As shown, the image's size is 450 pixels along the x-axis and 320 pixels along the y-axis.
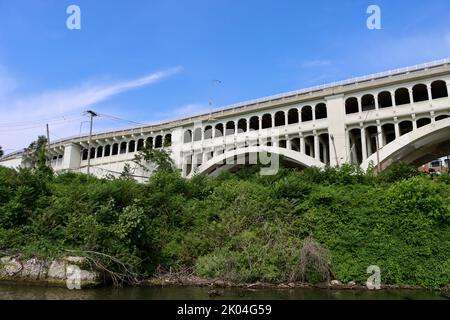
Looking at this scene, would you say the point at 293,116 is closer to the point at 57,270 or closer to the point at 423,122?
the point at 423,122

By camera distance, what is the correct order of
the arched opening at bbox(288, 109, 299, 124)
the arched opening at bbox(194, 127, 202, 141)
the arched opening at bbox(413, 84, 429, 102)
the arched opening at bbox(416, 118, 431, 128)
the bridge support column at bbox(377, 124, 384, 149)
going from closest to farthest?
1. the arched opening at bbox(416, 118, 431, 128)
2. the bridge support column at bbox(377, 124, 384, 149)
3. the arched opening at bbox(413, 84, 429, 102)
4. the arched opening at bbox(288, 109, 299, 124)
5. the arched opening at bbox(194, 127, 202, 141)

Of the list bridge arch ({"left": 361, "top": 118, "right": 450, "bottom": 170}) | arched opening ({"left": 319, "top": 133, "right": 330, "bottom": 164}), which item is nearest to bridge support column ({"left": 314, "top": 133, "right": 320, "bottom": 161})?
arched opening ({"left": 319, "top": 133, "right": 330, "bottom": 164})

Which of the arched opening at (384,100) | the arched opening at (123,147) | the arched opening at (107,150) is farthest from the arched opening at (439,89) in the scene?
the arched opening at (107,150)

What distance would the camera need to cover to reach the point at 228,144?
126 ft

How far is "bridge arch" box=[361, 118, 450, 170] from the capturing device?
27891 millimetres

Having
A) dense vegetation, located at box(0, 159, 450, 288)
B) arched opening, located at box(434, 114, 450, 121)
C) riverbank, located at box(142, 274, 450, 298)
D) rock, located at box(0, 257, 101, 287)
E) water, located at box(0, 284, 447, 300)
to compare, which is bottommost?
water, located at box(0, 284, 447, 300)

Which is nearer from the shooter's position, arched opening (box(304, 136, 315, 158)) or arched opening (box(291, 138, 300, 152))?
arched opening (box(304, 136, 315, 158))

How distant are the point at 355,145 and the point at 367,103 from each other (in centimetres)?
404

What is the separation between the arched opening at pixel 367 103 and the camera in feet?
106

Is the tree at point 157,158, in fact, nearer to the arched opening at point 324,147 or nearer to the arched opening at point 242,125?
the arched opening at point 242,125

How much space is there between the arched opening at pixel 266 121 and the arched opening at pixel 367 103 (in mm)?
9009

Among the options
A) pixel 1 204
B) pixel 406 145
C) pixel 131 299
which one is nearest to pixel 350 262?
pixel 131 299

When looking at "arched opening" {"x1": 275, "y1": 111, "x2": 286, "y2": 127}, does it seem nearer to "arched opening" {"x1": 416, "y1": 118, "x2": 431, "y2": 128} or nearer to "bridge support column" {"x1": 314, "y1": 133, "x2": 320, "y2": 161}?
"bridge support column" {"x1": 314, "y1": 133, "x2": 320, "y2": 161}

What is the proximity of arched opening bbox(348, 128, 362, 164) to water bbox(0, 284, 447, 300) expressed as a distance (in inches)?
793
